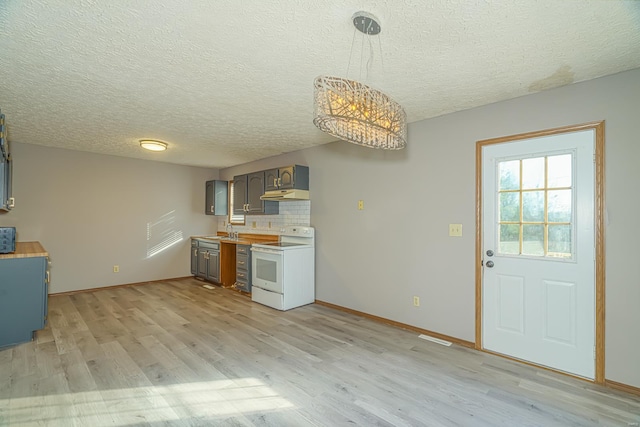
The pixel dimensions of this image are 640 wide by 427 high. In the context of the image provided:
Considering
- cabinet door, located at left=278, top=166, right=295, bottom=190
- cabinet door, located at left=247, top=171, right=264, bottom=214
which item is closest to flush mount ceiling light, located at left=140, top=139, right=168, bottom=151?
cabinet door, located at left=247, top=171, right=264, bottom=214

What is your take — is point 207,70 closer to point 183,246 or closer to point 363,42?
point 363,42

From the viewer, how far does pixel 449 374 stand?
8.30 feet

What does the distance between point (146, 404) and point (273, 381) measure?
90 cm

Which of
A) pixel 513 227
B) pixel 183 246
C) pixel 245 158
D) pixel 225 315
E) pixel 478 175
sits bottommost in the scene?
pixel 225 315

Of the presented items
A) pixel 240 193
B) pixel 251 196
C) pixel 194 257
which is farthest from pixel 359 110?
pixel 194 257

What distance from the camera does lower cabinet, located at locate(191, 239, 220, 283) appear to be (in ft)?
18.7

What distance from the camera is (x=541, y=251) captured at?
8.89 ft

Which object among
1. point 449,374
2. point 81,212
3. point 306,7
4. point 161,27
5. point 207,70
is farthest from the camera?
point 81,212

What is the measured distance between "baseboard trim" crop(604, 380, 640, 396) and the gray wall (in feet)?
0.11

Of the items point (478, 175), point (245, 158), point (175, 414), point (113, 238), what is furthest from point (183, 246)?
point (478, 175)

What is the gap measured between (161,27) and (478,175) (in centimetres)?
291

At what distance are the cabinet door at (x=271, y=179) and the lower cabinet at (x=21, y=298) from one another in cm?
297

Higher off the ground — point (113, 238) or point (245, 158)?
point (245, 158)

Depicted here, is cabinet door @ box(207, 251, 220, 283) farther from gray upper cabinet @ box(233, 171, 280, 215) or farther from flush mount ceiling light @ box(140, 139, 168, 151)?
flush mount ceiling light @ box(140, 139, 168, 151)
